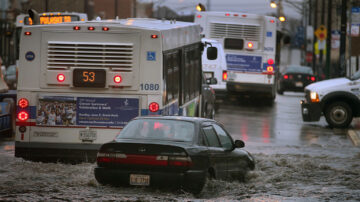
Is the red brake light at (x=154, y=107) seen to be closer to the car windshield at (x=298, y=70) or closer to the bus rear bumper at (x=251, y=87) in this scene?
the bus rear bumper at (x=251, y=87)

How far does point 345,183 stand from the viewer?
1409cm

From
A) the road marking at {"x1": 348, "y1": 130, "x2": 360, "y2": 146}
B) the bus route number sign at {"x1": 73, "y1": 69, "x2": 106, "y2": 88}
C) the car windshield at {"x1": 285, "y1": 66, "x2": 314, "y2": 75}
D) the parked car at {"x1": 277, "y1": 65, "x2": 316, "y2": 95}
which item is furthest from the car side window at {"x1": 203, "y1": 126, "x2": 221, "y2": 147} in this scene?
the car windshield at {"x1": 285, "y1": 66, "x2": 314, "y2": 75}

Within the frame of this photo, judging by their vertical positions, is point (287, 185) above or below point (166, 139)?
below

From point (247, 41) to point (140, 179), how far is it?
863 inches

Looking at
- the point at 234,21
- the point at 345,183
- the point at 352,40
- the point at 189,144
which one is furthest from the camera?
the point at 234,21

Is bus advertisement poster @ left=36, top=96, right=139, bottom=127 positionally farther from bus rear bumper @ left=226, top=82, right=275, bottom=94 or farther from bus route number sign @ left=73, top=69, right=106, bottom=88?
bus rear bumper @ left=226, top=82, right=275, bottom=94

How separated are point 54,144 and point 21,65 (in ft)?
5.23

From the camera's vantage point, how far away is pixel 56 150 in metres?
15.1

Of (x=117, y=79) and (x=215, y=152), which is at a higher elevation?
(x=117, y=79)

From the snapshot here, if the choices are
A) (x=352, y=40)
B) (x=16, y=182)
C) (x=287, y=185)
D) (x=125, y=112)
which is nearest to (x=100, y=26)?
(x=125, y=112)

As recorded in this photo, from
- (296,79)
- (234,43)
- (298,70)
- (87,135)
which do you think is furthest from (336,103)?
(298,70)

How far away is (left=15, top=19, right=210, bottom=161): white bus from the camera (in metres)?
15.0

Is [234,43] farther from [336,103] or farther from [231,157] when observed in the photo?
[231,157]

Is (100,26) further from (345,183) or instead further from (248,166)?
(345,183)
